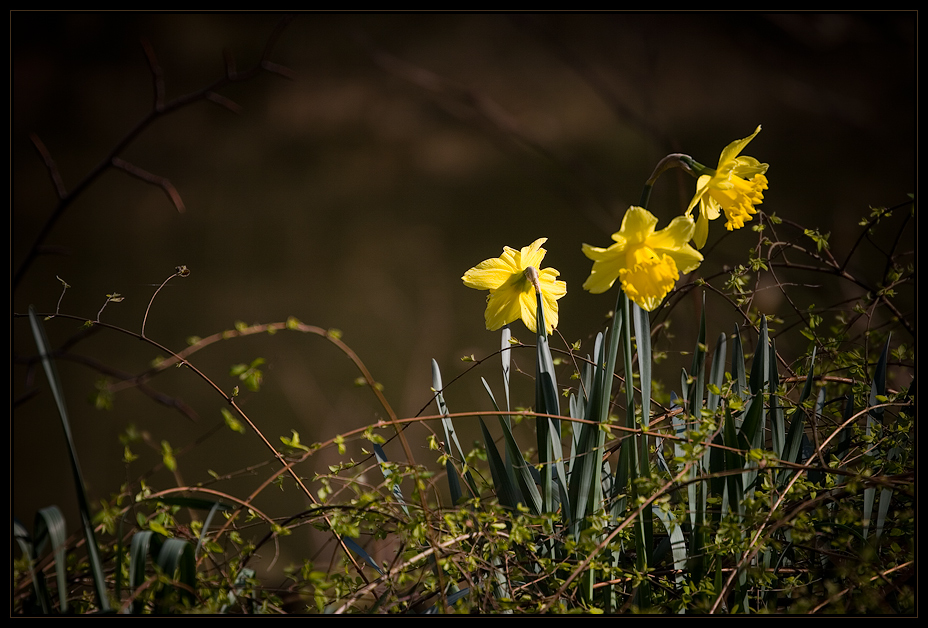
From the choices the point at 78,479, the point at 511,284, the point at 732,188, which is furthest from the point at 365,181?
the point at 78,479

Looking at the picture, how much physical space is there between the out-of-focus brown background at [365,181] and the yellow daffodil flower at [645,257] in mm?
1196

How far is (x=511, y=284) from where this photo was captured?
2.48ft

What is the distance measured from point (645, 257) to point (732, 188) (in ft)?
0.49

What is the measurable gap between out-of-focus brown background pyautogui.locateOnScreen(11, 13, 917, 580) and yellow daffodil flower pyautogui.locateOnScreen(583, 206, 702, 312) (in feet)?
3.93

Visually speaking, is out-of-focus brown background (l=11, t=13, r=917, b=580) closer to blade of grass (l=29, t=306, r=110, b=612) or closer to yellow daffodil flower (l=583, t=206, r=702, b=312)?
yellow daffodil flower (l=583, t=206, r=702, b=312)

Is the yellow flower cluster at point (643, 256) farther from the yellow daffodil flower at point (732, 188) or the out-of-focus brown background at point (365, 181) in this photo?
the out-of-focus brown background at point (365, 181)

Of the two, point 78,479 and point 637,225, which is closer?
point 78,479

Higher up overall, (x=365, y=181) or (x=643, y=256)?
(x=365, y=181)

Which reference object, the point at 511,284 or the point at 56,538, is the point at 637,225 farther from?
the point at 56,538

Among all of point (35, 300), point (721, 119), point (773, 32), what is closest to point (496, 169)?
point (721, 119)

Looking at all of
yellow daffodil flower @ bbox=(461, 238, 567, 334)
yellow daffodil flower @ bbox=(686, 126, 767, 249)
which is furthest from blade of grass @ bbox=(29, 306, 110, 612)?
yellow daffodil flower @ bbox=(686, 126, 767, 249)

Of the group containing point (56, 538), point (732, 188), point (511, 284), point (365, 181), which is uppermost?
point (365, 181)

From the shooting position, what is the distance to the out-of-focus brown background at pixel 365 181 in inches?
70.9

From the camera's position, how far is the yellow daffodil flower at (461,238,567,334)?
2.47 ft
